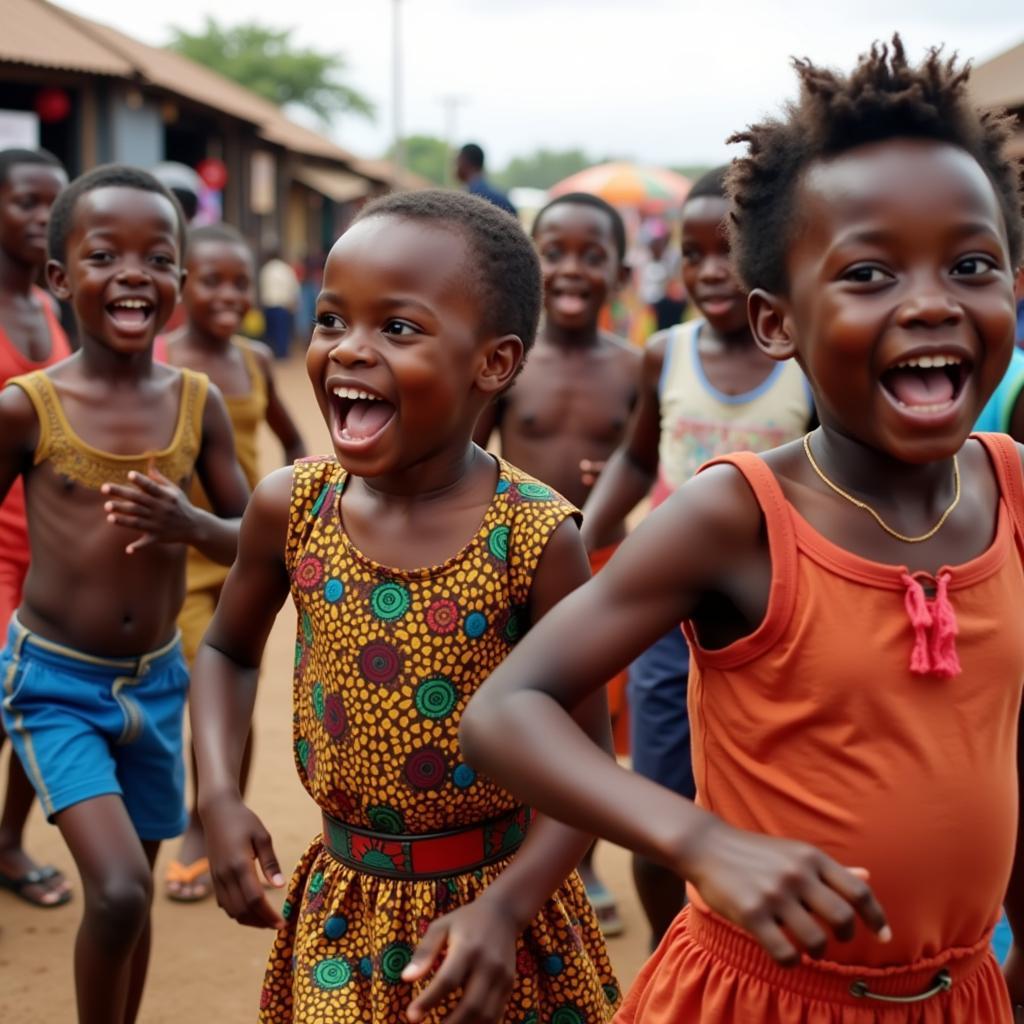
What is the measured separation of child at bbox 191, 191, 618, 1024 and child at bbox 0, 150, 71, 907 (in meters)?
1.97

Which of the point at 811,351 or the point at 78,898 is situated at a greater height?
the point at 811,351

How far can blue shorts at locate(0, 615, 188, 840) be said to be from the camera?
327 centimetres

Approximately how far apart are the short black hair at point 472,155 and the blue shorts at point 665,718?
6086 mm

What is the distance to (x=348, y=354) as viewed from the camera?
216cm

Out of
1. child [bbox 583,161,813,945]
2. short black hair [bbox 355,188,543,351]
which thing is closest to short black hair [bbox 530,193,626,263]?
child [bbox 583,161,813,945]

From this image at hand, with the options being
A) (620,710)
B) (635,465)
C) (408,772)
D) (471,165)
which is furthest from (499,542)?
(471,165)

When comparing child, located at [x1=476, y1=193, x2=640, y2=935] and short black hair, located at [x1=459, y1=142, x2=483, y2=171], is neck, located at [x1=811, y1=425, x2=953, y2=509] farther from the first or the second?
short black hair, located at [x1=459, y1=142, x2=483, y2=171]

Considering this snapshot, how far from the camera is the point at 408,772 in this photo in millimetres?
2234

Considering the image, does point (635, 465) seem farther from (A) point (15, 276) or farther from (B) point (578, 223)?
(A) point (15, 276)

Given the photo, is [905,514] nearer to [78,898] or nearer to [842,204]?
[842,204]

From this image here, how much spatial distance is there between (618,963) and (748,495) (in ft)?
8.59

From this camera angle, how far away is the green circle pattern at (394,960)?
217 centimetres

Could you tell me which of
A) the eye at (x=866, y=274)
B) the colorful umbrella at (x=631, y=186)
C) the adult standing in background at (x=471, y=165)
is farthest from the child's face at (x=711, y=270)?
the colorful umbrella at (x=631, y=186)

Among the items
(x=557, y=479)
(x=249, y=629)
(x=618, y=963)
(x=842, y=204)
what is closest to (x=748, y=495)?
(x=842, y=204)
